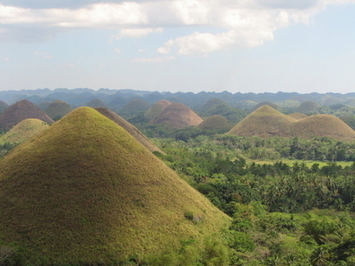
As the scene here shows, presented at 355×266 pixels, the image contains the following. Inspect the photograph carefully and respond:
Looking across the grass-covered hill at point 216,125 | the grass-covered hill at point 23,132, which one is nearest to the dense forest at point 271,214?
the grass-covered hill at point 23,132

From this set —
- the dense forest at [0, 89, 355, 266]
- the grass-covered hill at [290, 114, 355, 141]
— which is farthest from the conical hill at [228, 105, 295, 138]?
the dense forest at [0, 89, 355, 266]

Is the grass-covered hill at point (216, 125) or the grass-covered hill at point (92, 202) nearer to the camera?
the grass-covered hill at point (92, 202)

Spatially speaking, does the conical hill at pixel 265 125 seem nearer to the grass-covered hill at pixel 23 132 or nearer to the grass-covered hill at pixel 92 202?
the grass-covered hill at pixel 23 132

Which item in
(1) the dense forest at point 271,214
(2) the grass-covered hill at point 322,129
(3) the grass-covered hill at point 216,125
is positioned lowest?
(1) the dense forest at point 271,214

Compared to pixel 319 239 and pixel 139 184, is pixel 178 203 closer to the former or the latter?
pixel 139 184

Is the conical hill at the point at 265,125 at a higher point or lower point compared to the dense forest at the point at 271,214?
higher

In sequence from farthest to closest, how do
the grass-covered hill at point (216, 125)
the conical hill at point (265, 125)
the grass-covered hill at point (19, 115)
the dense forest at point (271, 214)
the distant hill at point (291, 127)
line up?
1. the grass-covered hill at point (216, 125)
2. the grass-covered hill at point (19, 115)
3. the conical hill at point (265, 125)
4. the distant hill at point (291, 127)
5. the dense forest at point (271, 214)
